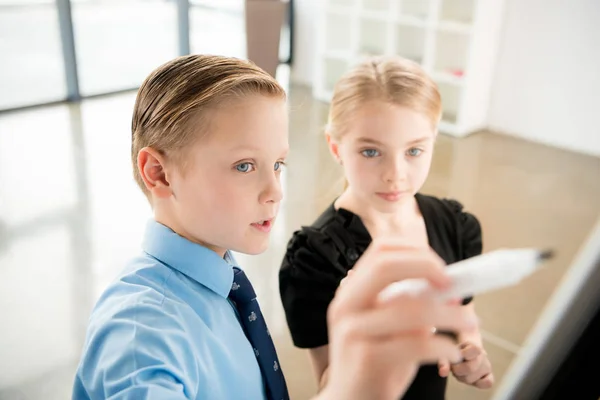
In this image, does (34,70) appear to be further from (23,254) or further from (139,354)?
(139,354)

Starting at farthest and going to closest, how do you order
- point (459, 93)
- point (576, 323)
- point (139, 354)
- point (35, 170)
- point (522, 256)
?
1. point (459, 93)
2. point (35, 170)
3. point (139, 354)
4. point (522, 256)
5. point (576, 323)

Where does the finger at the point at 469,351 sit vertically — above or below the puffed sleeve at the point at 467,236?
below

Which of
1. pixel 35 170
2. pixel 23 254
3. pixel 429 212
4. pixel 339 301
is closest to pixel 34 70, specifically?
pixel 35 170

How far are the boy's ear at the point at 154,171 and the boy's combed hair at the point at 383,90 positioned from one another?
444mm

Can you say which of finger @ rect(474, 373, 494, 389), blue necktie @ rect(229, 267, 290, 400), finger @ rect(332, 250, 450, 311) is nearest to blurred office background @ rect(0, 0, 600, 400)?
finger @ rect(474, 373, 494, 389)

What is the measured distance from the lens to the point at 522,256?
→ 14.2 inches

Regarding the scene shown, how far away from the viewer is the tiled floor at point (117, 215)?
1.99m

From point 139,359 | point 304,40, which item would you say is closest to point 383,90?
point 139,359

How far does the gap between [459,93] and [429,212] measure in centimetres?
326

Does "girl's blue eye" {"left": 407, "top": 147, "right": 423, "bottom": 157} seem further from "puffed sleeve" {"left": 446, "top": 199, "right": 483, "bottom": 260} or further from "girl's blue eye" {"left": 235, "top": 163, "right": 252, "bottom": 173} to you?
"girl's blue eye" {"left": 235, "top": 163, "right": 252, "bottom": 173}

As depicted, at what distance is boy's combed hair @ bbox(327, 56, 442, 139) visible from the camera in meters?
1.10

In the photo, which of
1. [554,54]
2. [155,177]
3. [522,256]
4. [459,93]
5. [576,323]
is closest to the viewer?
[576,323]

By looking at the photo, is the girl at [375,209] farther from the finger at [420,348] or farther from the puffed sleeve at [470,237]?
the finger at [420,348]

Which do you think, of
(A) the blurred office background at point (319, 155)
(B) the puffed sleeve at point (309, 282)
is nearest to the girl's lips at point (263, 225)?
(B) the puffed sleeve at point (309, 282)
